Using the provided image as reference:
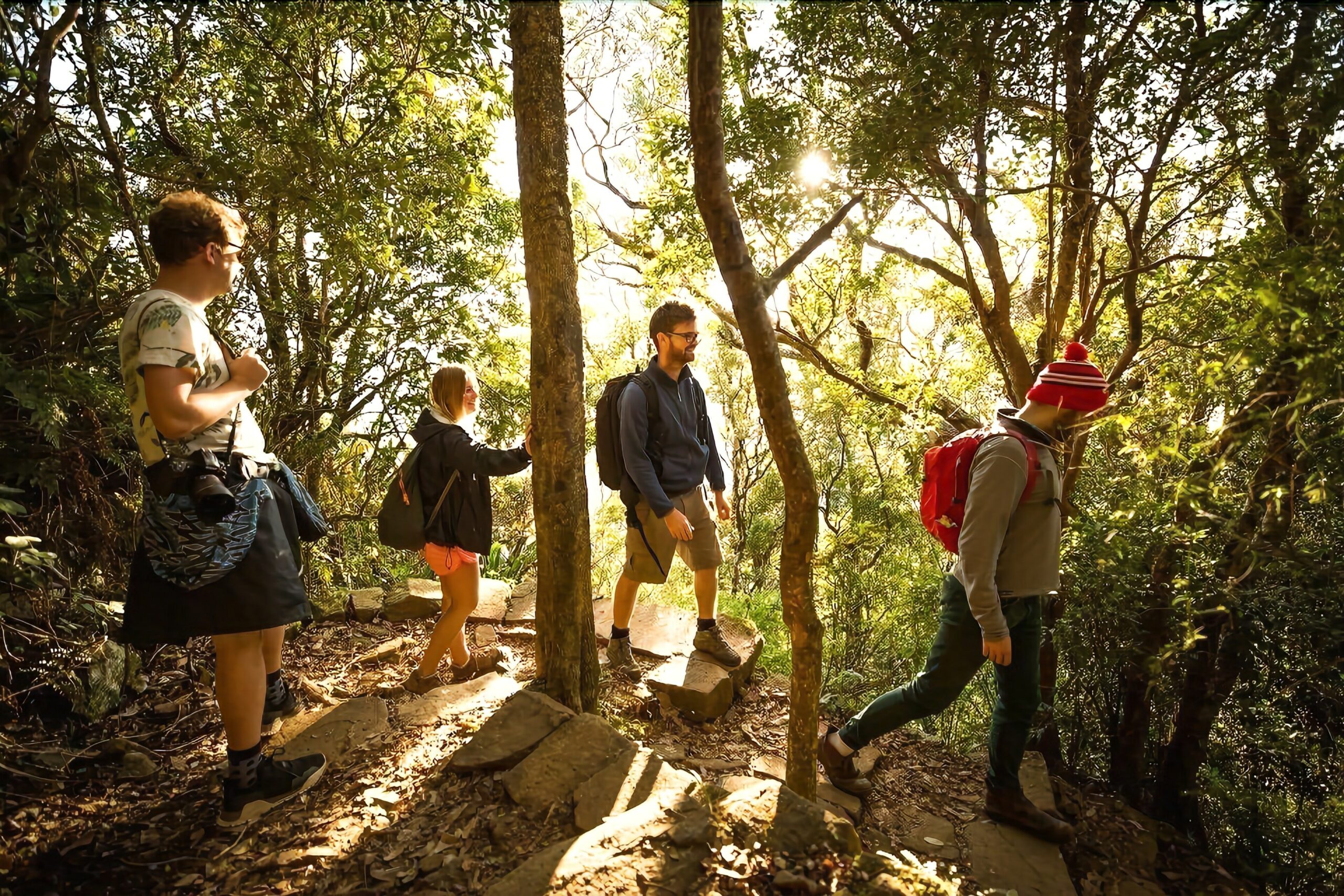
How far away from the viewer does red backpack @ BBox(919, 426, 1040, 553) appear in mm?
2967

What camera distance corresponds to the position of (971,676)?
3123 mm

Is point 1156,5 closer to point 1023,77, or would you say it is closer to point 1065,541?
point 1023,77

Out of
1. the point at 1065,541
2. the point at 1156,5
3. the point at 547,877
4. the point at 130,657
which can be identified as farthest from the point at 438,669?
the point at 1156,5

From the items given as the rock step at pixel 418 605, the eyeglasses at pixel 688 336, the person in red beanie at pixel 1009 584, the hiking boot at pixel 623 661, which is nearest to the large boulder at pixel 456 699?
the hiking boot at pixel 623 661

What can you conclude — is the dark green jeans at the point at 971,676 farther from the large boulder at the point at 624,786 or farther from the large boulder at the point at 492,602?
the large boulder at the point at 492,602

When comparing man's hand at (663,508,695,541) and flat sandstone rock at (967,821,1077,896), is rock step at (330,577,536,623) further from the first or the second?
flat sandstone rock at (967,821,1077,896)

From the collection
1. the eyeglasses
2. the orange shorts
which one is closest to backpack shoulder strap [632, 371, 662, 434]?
the eyeglasses

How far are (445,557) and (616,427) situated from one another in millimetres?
1189

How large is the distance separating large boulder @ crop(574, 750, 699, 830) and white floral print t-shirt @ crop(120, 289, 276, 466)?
189 centimetres

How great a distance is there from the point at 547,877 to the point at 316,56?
14.3ft

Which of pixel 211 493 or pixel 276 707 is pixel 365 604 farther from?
pixel 211 493

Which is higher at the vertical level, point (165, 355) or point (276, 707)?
point (165, 355)

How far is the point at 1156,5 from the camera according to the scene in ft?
7.47

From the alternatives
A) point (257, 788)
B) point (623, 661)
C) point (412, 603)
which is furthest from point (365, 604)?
point (257, 788)
